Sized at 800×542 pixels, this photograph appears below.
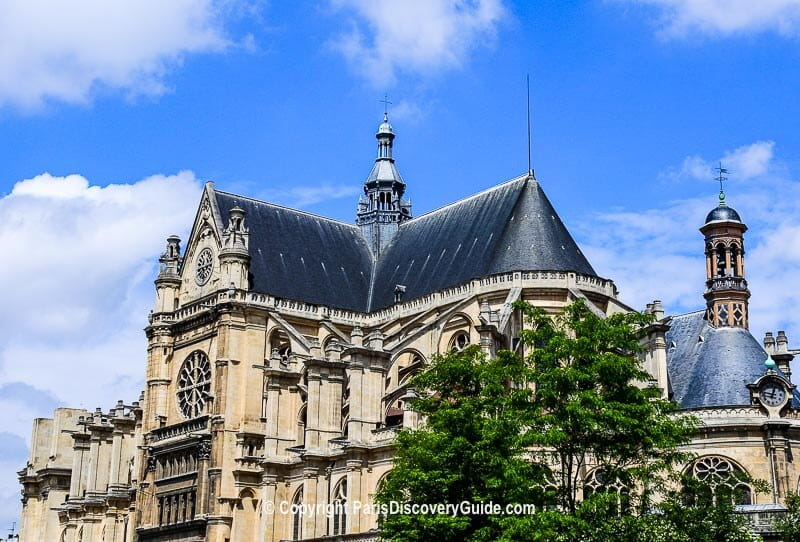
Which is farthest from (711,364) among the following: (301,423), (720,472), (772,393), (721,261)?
(301,423)

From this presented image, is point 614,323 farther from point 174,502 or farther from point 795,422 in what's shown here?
point 174,502

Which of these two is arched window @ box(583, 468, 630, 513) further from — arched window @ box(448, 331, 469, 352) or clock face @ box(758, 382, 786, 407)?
arched window @ box(448, 331, 469, 352)

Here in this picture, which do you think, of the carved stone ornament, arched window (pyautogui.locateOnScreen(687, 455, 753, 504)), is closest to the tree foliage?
arched window (pyautogui.locateOnScreen(687, 455, 753, 504))

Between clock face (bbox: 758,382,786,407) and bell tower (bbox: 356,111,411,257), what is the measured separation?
103 feet

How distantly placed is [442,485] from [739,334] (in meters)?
23.6

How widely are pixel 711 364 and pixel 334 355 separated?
17253mm

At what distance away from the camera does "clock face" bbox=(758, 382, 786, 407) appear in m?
48.8

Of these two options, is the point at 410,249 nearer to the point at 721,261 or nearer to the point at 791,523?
the point at 721,261

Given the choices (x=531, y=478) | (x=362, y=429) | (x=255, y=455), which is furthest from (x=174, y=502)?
(x=531, y=478)

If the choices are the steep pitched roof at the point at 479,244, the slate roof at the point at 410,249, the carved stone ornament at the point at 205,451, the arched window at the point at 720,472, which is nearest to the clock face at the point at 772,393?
the arched window at the point at 720,472

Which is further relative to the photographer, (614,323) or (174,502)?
Result: (174,502)

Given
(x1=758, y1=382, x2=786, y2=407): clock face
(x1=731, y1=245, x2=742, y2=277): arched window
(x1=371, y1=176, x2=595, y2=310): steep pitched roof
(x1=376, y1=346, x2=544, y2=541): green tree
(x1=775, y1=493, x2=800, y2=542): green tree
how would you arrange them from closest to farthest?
1. (x1=775, y1=493, x2=800, y2=542): green tree
2. (x1=376, y1=346, x2=544, y2=541): green tree
3. (x1=758, y1=382, x2=786, y2=407): clock face
4. (x1=731, y1=245, x2=742, y2=277): arched window
5. (x1=371, y1=176, x2=595, y2=310): steep pitched roof

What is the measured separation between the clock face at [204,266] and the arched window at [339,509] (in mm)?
17790

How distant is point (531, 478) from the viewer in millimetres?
35250
